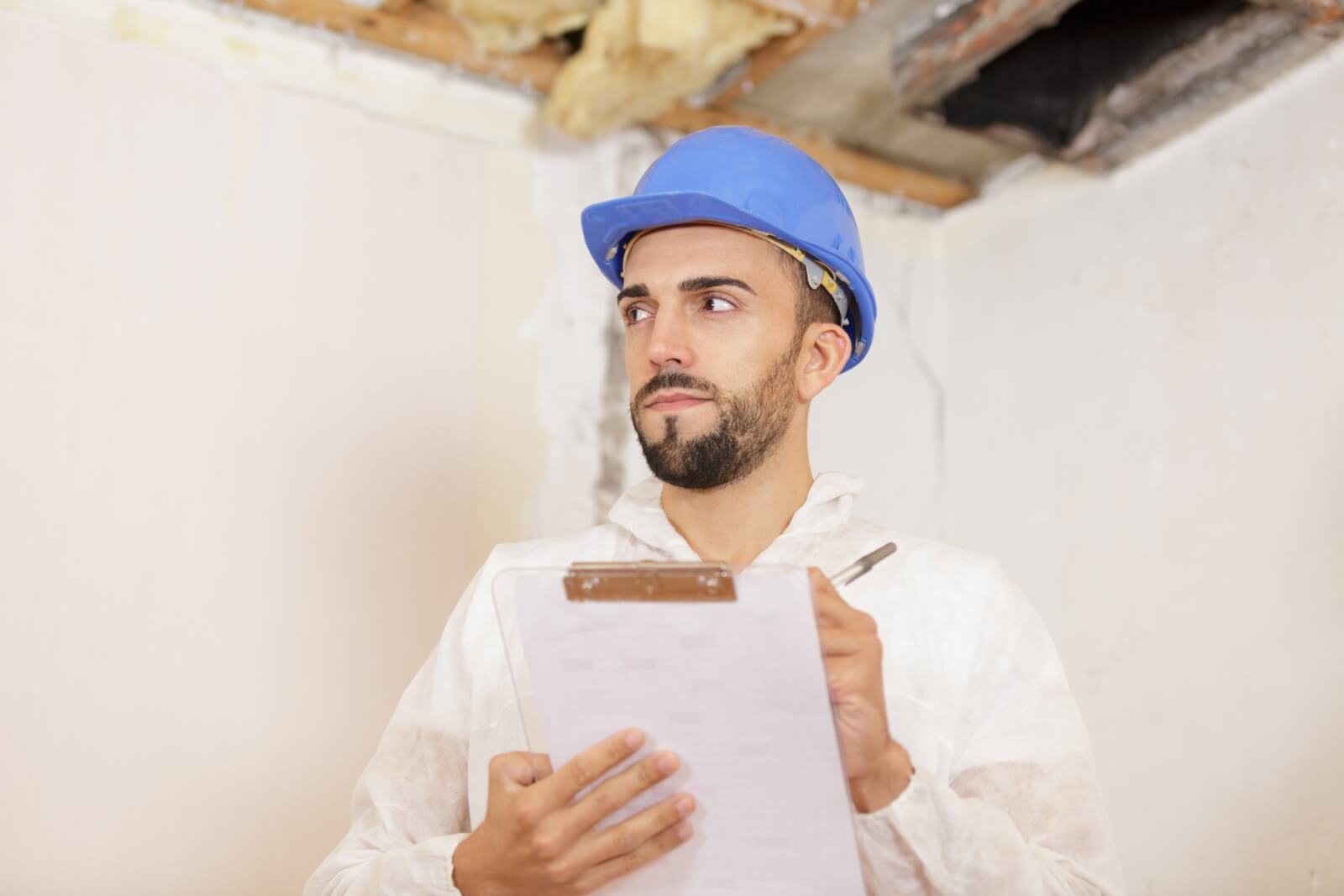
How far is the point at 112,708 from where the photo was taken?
7.02ft

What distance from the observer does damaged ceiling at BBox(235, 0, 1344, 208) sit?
2.35m

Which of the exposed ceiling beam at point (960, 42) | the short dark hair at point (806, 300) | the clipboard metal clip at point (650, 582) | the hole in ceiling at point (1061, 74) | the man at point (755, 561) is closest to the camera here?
the clipboard metal clip at point (650, 582)

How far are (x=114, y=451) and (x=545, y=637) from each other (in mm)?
1415

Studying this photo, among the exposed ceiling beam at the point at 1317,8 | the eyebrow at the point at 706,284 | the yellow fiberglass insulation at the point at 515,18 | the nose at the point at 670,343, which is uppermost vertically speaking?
the yellow fiberglass insulation at the point at 515,18

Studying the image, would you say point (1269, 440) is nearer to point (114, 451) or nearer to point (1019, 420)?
point (1019, 420)

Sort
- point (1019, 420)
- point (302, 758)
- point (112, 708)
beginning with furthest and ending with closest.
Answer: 1. point (1019, 420)
2. point (302, 758)
3. point (112, 708)

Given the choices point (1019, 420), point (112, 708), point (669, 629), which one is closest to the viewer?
point (669, 629)

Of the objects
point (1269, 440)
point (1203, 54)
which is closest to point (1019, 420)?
point (1269, 440)

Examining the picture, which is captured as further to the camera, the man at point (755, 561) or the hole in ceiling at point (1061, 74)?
the hole in ceiling at point (1061, 74)

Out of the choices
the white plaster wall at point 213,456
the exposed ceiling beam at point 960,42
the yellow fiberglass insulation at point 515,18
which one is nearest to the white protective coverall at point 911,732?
the white plaster wall at point 213,456

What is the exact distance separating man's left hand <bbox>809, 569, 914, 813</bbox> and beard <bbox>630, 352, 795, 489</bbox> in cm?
49

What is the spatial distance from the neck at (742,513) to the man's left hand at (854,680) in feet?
1.70

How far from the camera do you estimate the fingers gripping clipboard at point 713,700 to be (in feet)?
3.36

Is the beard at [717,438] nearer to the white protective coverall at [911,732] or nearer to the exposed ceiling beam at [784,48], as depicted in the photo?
the white protective coverall at [911,732]
